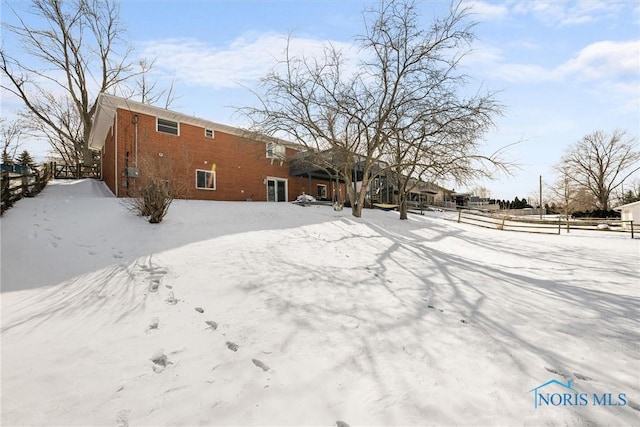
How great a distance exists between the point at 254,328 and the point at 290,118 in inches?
463

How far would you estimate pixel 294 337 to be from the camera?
11.3 ft

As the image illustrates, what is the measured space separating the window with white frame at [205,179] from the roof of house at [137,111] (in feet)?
10.0

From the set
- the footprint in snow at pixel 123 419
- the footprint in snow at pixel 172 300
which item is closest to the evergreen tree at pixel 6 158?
the footprint in snow at pixel 172 300

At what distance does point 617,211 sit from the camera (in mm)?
34406

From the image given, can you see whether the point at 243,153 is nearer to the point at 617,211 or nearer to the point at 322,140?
the point at 322,140

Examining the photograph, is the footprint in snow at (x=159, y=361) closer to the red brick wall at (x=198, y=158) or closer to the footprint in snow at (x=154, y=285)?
the footprint in snow at (x=154, y=285)

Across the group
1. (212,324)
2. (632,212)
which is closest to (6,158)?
(212,324)

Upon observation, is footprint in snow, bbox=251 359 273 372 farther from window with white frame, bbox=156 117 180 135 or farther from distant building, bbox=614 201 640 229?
distant building, bbox=614 201 640 229

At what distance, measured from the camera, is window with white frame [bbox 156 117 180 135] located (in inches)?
653

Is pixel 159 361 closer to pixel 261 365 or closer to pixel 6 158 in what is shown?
pixel 261 365

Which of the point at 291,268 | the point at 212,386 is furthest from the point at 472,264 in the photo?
the point at 212,386

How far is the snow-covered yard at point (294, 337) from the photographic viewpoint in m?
2.41

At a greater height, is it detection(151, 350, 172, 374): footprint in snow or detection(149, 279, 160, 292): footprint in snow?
detection(149, 279, 160, 292): footprint in snow

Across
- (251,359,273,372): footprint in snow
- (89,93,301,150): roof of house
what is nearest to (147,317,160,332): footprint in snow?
(251,359,273,372): footprint in snow
